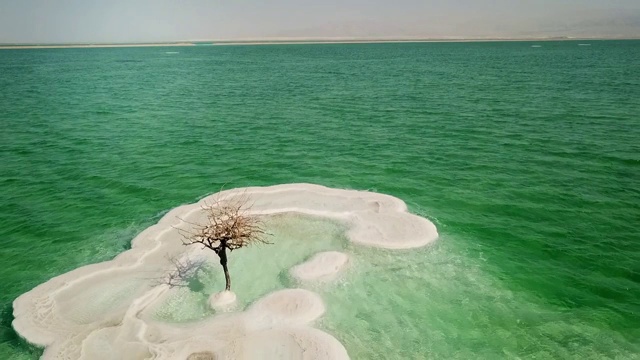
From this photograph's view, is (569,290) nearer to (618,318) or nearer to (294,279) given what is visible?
(618,318)

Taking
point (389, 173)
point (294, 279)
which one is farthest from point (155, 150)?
point (294, 279)

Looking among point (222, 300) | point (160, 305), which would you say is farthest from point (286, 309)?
point (160, 305)

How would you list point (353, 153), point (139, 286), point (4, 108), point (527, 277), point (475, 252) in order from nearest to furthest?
point (139, 286)
point (527, 277)
point (475, 252)
point (353, 153)
point (4, 108)

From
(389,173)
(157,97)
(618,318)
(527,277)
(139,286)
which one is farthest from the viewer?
(157,97)

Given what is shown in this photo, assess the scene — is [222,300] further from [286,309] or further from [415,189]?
[415,189]

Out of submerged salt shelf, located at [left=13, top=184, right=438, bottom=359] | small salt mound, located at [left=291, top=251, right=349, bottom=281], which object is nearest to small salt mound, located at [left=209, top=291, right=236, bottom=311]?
submerged salt shelf, located at [left=13, top=184, right=438, bottom=359]

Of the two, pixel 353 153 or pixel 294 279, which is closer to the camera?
pixel 294 279

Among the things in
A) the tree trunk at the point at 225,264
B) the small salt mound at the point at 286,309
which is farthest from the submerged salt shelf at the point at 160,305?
the tree trunk at the point at 225,264
